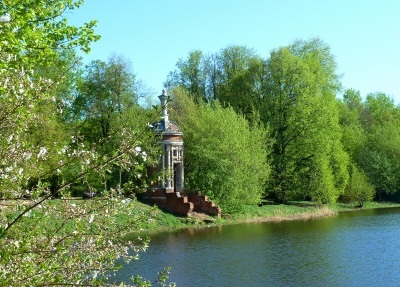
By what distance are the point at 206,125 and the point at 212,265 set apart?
20.6 meters

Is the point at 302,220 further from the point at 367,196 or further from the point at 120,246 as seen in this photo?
the point at 120,246

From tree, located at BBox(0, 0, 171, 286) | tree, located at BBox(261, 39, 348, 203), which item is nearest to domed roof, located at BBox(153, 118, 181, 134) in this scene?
tree, located at BBox(261, 39, 348, 203)

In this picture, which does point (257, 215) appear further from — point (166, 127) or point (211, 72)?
point (211, 72)

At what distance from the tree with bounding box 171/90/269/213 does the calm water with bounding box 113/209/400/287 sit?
215 inches

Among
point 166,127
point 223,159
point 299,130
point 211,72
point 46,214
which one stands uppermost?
point 211,72

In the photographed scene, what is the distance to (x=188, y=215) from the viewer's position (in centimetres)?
3528

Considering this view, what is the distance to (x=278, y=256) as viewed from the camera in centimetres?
2289

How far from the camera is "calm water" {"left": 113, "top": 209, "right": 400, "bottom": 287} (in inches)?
733

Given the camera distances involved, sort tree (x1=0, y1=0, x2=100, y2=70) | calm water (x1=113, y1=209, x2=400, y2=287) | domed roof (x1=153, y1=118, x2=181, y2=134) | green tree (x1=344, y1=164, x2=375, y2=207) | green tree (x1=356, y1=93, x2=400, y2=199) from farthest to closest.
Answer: green tree (x1=356, y1=93, x2=400, y2=199)
green tree (x1=344, y1=164, x2=375, y2=207)
domed roof (x1=153, y1=118, x2=181, y2=134)
calm water (x1=113, y1=209, x2=400, y2=287)
tree (x1=0, y1=0, x2=100, y2=70)

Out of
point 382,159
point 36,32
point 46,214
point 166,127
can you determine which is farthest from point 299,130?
point 46,214

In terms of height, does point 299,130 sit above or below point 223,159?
above

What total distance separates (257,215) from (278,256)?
1645cm

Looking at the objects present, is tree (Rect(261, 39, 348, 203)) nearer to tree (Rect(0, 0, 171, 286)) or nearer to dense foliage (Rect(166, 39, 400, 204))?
dense foliage (Rect(166, 39, 400, 204))

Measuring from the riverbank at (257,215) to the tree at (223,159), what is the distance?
1096 mm
